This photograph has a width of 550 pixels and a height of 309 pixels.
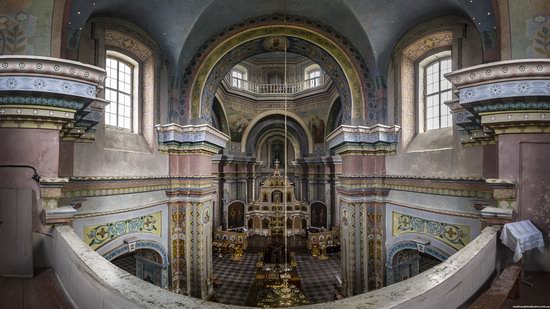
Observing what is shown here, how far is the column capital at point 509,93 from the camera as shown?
3.66 meters

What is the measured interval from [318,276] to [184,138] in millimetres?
8219

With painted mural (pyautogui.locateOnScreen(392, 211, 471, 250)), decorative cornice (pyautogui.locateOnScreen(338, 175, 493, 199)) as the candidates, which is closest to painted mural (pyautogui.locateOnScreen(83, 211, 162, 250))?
decorative cornice (pyautogui.locateOnScreen(338, 175, 493, 199))

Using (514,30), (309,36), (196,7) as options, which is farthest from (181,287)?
(514,30)

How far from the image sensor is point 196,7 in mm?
7309

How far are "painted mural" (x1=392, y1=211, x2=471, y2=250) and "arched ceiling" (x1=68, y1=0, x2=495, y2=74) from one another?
13.9 feet

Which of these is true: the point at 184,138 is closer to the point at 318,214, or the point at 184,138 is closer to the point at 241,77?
the point at 318,214

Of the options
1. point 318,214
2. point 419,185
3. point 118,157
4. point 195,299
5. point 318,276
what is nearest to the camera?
point 195,299

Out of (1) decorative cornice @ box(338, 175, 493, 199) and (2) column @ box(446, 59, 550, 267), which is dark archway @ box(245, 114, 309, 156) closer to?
(1) decorative cornice @ box(338, 175, 493, 199)

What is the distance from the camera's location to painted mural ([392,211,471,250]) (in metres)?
6.07

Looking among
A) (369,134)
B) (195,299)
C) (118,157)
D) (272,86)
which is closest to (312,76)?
(272,86)

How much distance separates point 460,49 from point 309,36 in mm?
3989

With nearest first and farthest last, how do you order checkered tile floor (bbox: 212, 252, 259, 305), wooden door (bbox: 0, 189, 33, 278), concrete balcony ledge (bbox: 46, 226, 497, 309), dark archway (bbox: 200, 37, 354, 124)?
concrete balcony ledge (bbox: 46, 226, 497, 309) < wooden door (bbox: 0, 189, 33, 278) < dark archway (bbox: 200, 37, 354, 124) < checkered tile floor (bbox: 212, 252, 259, 305)

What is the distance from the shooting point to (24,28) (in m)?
3.97

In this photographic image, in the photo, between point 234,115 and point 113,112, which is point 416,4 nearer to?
point 113,112
